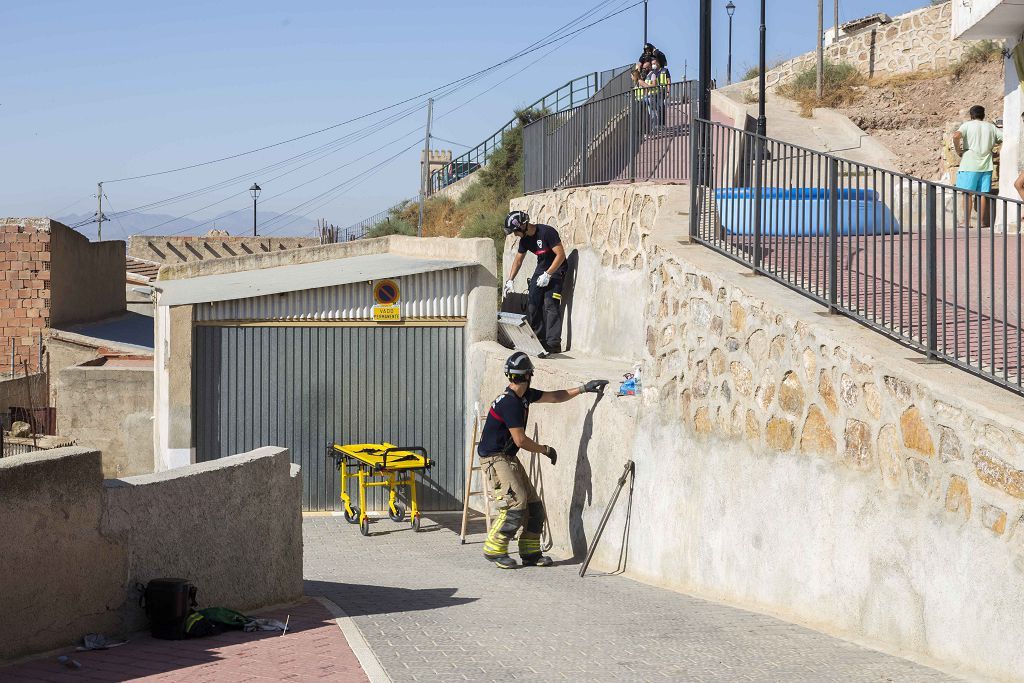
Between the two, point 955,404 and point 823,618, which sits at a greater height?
point 955,404

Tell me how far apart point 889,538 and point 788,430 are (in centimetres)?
138

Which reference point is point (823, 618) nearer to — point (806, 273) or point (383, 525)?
point (806, 273)

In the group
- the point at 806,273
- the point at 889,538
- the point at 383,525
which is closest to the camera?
the point at 889,538

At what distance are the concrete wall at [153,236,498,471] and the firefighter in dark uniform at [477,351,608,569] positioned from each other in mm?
4875

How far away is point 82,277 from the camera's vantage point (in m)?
30.1

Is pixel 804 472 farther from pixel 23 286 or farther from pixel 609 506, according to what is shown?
pixel 23 286

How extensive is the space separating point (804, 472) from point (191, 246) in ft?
160

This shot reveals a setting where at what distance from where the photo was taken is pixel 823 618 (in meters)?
7.67

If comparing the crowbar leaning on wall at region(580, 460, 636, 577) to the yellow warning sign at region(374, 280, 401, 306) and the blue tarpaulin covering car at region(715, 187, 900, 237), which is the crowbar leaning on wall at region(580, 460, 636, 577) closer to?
the blue tarpaulin covering car at region(715, 187, 900, 237)

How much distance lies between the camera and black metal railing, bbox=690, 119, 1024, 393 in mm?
7488

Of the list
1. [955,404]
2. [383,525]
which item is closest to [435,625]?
[955,404]

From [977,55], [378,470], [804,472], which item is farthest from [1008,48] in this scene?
[977,55]

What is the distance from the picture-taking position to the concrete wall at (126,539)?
648cm

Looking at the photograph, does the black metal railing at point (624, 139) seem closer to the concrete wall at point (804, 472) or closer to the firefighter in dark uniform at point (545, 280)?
the firefighter in dark uniform at point (545, 280)
